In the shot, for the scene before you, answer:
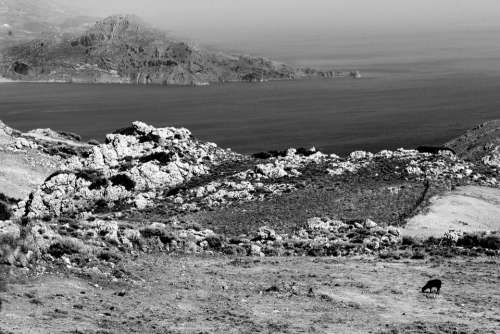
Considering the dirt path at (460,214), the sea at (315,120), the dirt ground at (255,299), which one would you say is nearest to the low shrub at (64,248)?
the dirt ground at (255,299)

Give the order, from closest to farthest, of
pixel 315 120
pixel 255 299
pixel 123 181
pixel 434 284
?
pixel 255 299 → pixel 434 284 → pixel 123 181 → pixel 315 120

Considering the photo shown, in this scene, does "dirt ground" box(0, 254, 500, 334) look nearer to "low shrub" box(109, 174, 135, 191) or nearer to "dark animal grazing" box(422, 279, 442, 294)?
"dark animal grazing" box(422, 279, 442, 294)

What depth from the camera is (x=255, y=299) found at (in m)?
22.0

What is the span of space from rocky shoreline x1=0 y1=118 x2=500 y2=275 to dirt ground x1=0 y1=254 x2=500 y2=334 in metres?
1.90

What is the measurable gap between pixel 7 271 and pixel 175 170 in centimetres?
2424

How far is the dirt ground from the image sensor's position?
18750 mm

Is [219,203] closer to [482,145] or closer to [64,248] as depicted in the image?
[64,248]

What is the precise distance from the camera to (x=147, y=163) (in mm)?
44594

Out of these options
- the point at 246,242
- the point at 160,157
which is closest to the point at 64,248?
the point at 246,242

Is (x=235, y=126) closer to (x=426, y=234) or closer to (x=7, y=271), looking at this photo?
(x=426, y=234)

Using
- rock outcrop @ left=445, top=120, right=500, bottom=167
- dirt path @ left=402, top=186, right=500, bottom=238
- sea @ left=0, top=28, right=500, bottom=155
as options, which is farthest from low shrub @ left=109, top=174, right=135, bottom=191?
sea @ left=0, top=28, right=500, bottom=155

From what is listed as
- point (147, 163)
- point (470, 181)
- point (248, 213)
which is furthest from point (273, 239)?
point (470, 181)

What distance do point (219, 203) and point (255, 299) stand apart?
1736cm

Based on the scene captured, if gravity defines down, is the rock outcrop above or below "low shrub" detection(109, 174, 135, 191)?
above
